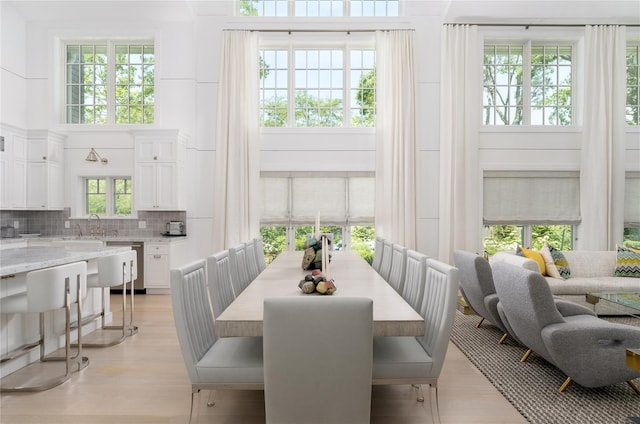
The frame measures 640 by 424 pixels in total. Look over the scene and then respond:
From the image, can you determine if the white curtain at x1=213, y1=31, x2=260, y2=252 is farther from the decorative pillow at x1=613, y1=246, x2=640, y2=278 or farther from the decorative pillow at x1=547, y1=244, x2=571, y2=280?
the decorative pillow at x1=613, y1=246, x2=640, y2=278

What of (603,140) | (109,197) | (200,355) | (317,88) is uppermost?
(317,88)

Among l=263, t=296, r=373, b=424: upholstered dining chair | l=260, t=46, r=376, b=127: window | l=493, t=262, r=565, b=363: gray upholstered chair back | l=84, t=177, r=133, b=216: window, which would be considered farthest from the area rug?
l=84, t=177, r=133, b=216: window

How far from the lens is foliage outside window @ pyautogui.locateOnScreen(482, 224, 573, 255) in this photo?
20.5 ft

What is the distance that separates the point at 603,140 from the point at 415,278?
5.13 m

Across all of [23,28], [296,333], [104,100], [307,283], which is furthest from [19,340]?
[23,28]

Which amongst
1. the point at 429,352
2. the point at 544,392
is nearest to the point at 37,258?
the point at 429,352

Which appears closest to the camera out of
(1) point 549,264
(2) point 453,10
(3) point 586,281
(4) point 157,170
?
(3) point 586,281

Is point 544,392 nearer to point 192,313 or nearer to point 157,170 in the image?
point 192,313

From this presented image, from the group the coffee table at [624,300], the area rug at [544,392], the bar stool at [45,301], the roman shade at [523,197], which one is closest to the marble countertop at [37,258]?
the bar stool at [45,301]

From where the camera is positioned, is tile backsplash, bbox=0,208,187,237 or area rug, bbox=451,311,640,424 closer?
area rug, bbox=451,311,640,424

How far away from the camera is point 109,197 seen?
20.5ft

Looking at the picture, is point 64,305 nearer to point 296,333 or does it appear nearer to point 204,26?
point 296,333

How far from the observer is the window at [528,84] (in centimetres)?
629

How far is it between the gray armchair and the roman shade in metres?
3.68
